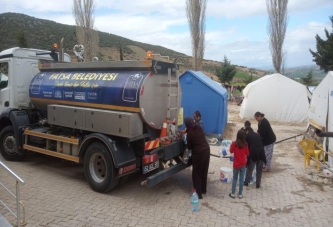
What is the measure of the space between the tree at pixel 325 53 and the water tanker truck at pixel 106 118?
74.0 feet

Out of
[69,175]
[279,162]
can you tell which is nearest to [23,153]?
[69,175]

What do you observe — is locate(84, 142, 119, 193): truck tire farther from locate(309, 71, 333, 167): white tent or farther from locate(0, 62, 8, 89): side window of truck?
locate(309, 71, 333, 167): white tent

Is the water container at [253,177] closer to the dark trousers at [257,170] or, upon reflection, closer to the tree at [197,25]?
the dark trousers at [257,170]

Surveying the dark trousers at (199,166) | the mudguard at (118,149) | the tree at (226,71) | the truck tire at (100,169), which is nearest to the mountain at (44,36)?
the tree at (226,71)

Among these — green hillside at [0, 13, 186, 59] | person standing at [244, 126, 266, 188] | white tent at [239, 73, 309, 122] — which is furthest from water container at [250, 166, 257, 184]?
green hillside at [0, 13, 186, 59]

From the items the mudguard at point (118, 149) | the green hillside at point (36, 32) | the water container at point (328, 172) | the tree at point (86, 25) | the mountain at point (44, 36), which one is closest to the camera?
the mudguard at point (118, 149)

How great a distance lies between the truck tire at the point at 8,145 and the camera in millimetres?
7660

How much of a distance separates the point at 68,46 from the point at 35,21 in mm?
14123

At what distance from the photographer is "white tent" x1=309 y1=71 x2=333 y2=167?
800 cm

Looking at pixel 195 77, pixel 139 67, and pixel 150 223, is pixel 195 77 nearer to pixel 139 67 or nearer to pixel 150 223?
pixel 139 67

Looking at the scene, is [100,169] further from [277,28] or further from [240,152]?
[277,28]

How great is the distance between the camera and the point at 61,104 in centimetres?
667

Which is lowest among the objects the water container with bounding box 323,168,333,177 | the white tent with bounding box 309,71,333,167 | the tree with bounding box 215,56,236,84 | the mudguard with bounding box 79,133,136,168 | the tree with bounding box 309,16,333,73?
the water container with bounding box 323,168,333,177

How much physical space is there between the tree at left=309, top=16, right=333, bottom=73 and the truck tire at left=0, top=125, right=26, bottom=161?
24432 mm
